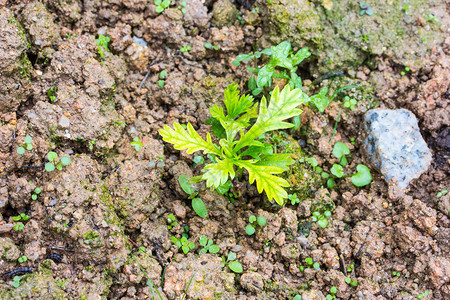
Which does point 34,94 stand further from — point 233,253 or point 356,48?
point 356,48

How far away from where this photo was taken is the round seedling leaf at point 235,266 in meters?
2.96

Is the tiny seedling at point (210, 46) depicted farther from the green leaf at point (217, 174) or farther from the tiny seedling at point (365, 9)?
the tiny seedling at point (365, 9)

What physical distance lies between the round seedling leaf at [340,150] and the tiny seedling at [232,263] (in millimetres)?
1416

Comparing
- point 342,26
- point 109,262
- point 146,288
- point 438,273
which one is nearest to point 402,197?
point 438,273

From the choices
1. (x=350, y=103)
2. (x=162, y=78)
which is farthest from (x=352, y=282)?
(x=162, y=78)

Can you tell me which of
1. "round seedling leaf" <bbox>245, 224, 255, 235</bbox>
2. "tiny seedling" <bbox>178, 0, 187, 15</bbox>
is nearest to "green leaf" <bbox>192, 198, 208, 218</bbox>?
"round seedling leaf" <bbox>245, 224, 255, 235</bbox>

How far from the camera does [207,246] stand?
3.08 metres

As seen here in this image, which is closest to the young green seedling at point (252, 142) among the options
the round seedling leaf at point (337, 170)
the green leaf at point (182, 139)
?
the green leaf at point (182, 139)

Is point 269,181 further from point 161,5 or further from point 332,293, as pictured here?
point 161,5

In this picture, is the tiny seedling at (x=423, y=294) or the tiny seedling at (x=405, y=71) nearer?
the tiny seedling at (x=423, y=294)

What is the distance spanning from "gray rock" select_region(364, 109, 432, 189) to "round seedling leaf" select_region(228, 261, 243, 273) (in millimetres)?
1597

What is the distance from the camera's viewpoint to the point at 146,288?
2814 mm

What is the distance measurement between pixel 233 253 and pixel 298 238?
0.60m

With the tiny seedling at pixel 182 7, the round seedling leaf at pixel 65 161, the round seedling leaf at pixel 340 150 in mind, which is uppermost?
the tiny seedling at pixel 182 7
